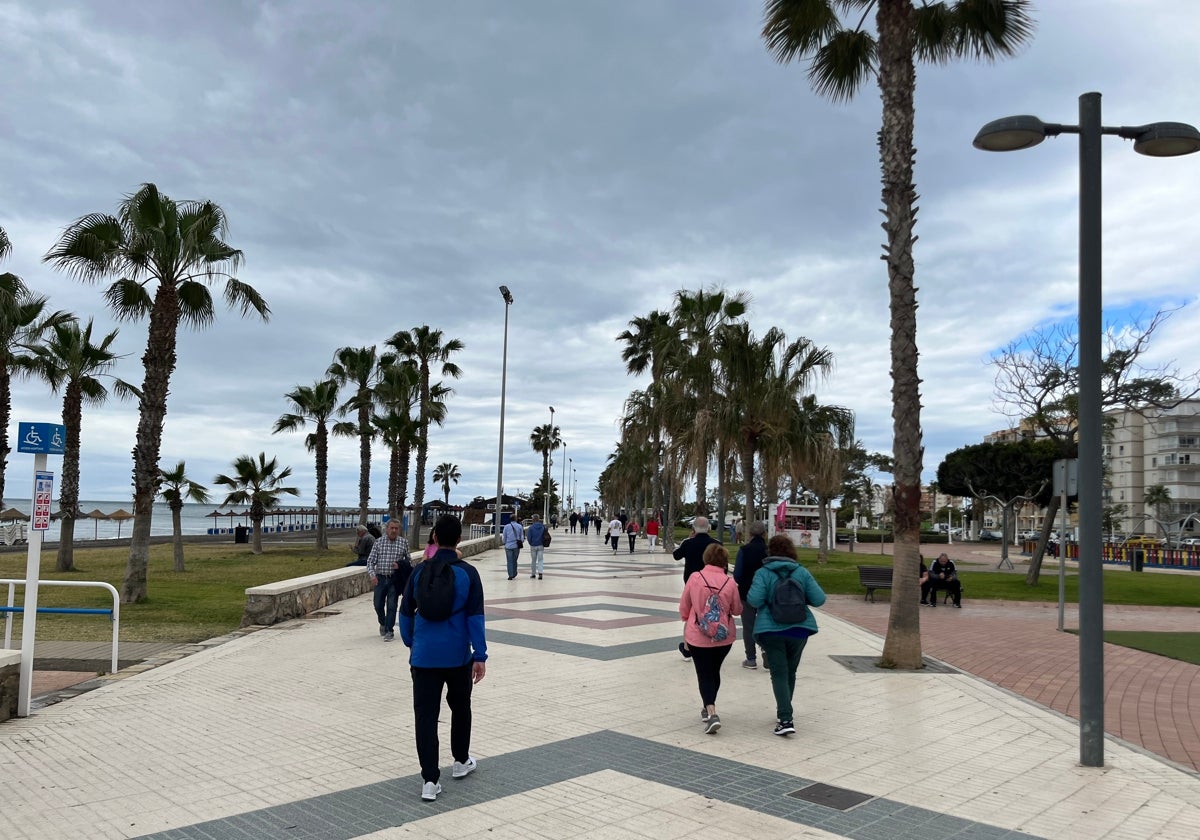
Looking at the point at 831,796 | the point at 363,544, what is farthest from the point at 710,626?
the point at 363,544

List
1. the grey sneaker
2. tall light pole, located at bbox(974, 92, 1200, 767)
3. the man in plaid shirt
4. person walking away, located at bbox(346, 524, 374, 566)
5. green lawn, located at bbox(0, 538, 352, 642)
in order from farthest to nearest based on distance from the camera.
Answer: person walking away, located at bbox(346, 524, 374, 566)
green lawn, located at bbox(0, 538, 352, 642)
the man in plaid shirt
tall light pole, located at bbox(974, 92, 1200, 767)
the grey sneaker

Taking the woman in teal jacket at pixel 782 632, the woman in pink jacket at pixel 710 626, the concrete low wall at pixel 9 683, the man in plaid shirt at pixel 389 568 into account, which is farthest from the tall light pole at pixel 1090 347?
the concrete low wall at pixel 9 683

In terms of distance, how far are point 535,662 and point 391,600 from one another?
2639 millimetres

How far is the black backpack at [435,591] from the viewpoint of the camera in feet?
16.6

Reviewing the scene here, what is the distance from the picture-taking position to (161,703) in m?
7.50

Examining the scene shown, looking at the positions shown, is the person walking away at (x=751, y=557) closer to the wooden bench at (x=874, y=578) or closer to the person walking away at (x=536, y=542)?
the wooden bench at (x=874, y=578)

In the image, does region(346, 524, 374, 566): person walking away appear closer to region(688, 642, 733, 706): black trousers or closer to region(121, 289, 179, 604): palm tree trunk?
region(121, 289, 179, 604): palm tree trunk

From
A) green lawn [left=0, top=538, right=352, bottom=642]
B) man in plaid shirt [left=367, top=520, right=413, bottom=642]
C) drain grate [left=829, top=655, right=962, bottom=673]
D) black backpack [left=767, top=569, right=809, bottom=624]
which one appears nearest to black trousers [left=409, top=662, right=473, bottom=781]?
black backpack [left=767, top=569, right=809, bottom=624]

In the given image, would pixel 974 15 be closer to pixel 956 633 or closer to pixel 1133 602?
pixel 956 633

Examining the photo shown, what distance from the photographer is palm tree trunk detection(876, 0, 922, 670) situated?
9.80m

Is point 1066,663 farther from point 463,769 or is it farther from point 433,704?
point 433,704

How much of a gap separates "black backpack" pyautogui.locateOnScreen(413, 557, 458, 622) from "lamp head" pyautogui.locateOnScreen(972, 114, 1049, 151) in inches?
194

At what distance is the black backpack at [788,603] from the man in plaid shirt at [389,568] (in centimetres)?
573

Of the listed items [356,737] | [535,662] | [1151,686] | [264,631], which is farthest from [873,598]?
[356,737]
